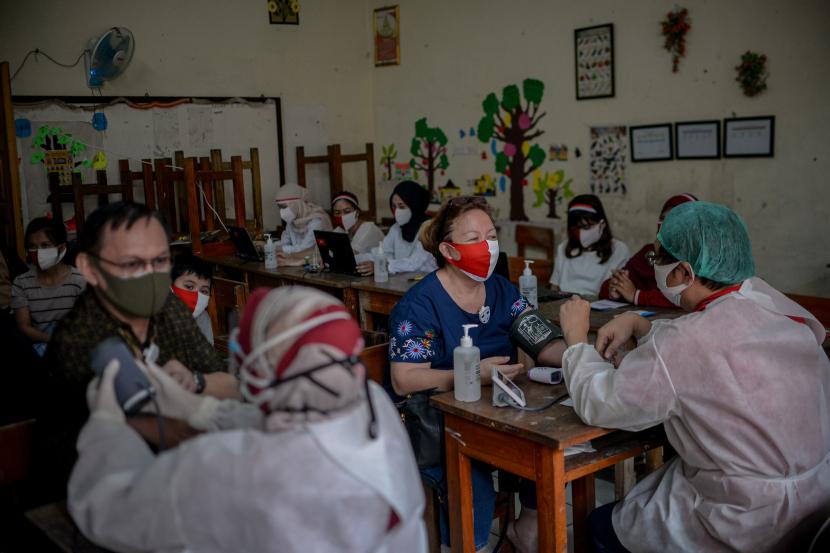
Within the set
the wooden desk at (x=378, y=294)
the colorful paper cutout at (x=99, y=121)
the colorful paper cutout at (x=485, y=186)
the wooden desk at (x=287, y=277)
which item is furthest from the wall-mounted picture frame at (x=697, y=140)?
the colorful paper cutout at (x=99, y=121)

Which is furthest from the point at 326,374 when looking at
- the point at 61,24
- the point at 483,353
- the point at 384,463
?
the point at 61,24

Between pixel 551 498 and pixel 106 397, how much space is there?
1.28 metres

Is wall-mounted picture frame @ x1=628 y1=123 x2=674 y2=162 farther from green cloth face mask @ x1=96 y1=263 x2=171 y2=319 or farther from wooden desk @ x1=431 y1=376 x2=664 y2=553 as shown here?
green cloth face mask @ x1=96 y1=263 x2=171 y2=319

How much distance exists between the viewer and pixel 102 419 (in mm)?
1459

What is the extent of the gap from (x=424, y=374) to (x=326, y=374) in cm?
141

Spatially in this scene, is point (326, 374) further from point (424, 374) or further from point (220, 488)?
point (424, 374)

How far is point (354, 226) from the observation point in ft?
22.2

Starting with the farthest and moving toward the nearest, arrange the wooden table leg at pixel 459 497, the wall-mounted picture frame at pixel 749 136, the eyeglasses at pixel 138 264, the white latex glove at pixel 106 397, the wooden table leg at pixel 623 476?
the wall-mounted picture frame at pixel 749 136 → the wooden table leg at pixel 623 476 → the wooden table leg at pixel 459 497 → the eyeglasses at pixel 138 264 → the white latex glove at pixel 106 397

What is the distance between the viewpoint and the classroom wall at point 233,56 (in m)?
6.72

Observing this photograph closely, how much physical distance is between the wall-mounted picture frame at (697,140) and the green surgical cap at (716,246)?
12.1ft

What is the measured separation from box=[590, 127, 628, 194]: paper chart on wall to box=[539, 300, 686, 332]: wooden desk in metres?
2.46

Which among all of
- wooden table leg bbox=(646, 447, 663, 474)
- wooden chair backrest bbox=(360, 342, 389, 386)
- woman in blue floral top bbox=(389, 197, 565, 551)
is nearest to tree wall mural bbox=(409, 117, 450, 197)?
woman in blue floral top bbox=(389, 197, 565, 551)

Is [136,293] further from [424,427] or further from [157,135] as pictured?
[157,135]

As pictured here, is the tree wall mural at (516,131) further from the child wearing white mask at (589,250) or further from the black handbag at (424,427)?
the black handbag at (424,427)
